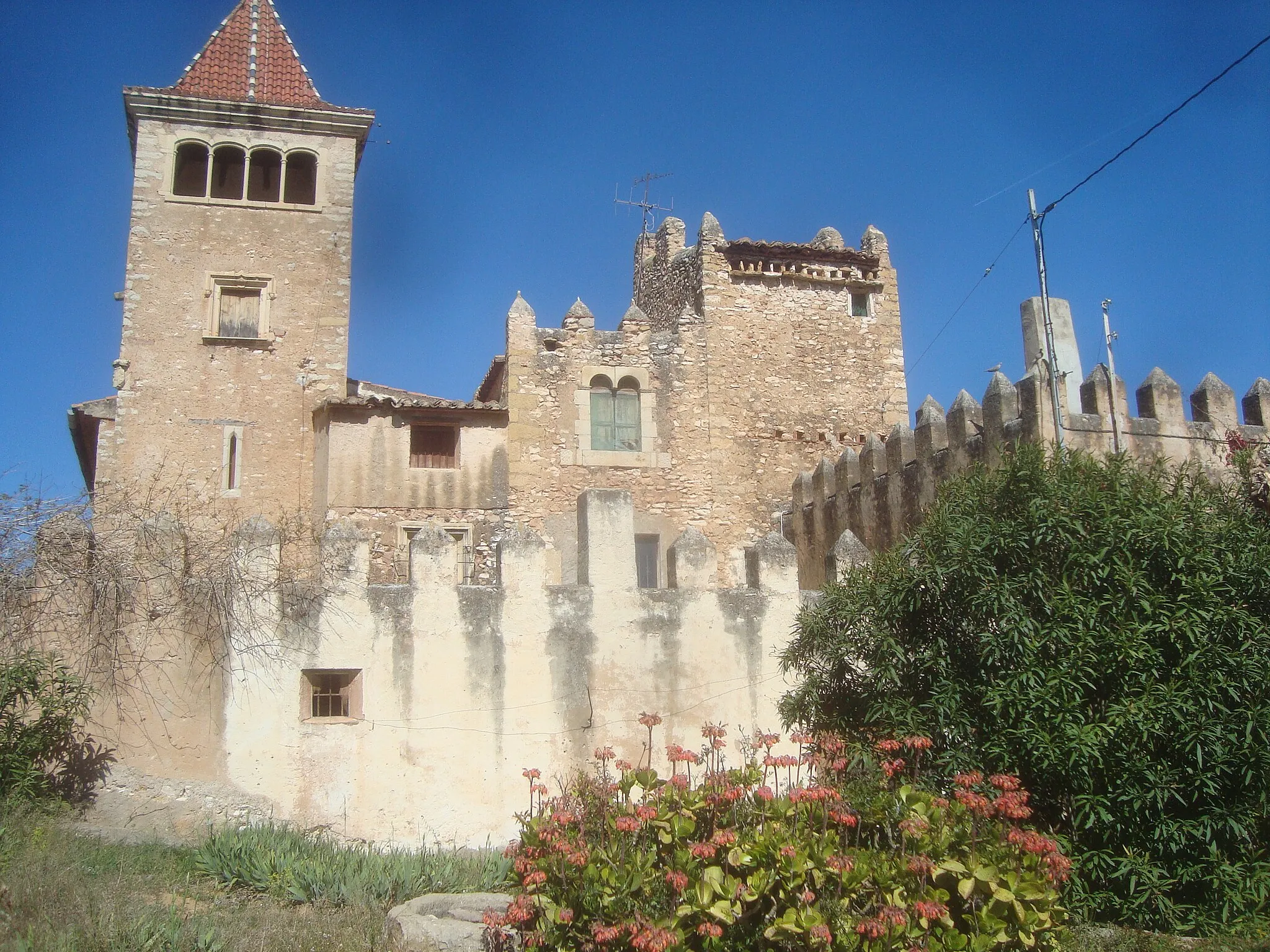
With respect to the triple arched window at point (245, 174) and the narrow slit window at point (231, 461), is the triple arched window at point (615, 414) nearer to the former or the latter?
the narrow slit window at point (231, 461)

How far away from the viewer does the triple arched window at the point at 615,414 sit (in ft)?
70.1

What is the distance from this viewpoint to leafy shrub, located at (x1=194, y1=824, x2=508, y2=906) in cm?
958

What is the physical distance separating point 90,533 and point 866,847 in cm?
776

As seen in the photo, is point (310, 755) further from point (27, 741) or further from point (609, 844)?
point (609, 844)

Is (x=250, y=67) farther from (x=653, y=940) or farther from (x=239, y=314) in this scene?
(x=653, y=940)

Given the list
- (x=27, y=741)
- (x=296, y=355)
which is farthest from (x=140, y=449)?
(x=27, y=741)

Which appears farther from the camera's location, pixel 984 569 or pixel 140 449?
pixel 140 449

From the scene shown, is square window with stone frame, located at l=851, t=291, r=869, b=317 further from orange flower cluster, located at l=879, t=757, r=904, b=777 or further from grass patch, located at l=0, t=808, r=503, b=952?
grass patch, located at l=0, t=808, r=503, b=952

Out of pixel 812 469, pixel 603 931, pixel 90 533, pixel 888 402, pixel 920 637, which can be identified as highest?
pixel 888 402

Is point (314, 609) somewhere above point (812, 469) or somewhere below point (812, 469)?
below

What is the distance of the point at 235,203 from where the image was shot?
70.1 feet

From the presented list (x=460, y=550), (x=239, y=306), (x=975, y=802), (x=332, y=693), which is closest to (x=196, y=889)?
(x=332, y=693)

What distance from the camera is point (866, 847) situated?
881 centimetres

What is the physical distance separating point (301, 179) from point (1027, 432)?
14794mm
